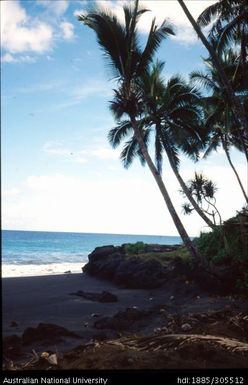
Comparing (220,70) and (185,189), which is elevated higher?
(220,70)

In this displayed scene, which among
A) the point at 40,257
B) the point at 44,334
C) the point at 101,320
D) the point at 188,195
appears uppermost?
the point at 188,195

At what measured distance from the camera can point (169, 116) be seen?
18.0m

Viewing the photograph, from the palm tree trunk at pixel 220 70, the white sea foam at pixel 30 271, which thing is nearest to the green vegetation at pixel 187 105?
the palm tree trunk at pixel 220 70

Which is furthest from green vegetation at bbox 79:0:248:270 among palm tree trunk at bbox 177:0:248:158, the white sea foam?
the white sea foam

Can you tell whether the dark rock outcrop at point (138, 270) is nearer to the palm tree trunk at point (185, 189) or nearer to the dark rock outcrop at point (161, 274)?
the dark rock outcrop at point (161, 274)

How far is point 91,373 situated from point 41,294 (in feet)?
39.8

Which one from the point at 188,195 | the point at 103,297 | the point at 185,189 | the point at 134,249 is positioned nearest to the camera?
the point at 103,297

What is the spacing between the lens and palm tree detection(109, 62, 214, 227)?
56.4 feet

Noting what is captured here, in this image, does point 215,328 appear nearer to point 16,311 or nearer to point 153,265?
point 16,311

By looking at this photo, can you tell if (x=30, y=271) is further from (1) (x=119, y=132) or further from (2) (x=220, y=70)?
(2) (x=220, y=70)

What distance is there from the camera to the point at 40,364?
4105mm

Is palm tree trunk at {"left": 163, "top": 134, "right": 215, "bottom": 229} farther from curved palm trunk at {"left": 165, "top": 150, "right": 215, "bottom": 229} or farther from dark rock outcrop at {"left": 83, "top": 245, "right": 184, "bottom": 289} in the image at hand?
dark rock outcrop at {"left": 83, "top": 245, "right": 184, "bottom": 289}

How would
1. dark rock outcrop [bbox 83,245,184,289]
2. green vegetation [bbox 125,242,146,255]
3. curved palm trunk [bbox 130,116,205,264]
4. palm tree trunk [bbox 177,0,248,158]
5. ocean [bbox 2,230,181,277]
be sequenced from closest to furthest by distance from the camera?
palm tree trunk [bbox 177,0,248,158]
curved palm trunk [bbox 130,116,205,264]
dark rock outcrop [bbox 83,245,184,289]
green vegetation [bbox 125,242,146,255]
ocean [bbox 2,230,181,277]

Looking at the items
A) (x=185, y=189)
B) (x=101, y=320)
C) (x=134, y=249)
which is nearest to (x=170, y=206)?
(x=185, y=189)
